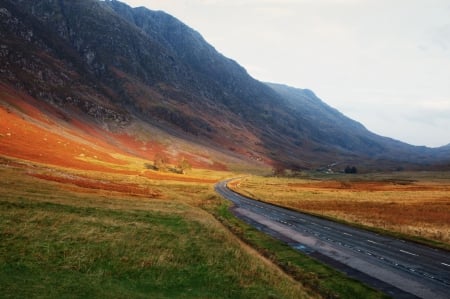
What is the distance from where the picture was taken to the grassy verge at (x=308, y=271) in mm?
24200

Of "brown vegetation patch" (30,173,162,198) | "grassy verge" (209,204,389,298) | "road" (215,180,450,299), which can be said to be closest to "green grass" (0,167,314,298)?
"grassy verge" (209,204,389,298)

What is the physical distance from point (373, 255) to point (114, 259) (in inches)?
837

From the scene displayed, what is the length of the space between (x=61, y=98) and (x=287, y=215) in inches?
6542

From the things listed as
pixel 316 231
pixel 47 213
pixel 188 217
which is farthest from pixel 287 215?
pixel 47 213

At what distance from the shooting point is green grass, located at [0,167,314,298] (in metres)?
19.2

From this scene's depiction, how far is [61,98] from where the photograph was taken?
19725cm

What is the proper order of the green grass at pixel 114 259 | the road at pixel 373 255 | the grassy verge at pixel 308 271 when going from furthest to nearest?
the road at pixel 373 255
the grassy verge at pixel 308 271
the green grass at pixel 114 259

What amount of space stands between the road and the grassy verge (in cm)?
117

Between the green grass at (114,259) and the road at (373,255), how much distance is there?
20.0 feet

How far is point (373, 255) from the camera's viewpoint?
33.8 m

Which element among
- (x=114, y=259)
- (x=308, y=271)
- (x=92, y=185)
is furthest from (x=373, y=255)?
(x=92, y=185)

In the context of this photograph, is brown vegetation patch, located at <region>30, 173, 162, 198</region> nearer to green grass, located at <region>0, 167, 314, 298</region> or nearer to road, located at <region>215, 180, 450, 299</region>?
road, located at <region>215, 180, 450, 299</region>

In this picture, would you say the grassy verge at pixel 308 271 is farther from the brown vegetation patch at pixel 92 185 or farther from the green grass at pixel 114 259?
the brown vegetation patch at pixel 92 185

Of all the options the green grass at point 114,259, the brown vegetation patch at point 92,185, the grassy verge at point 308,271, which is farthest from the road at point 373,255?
the brown vegetation patch at point 92,185
